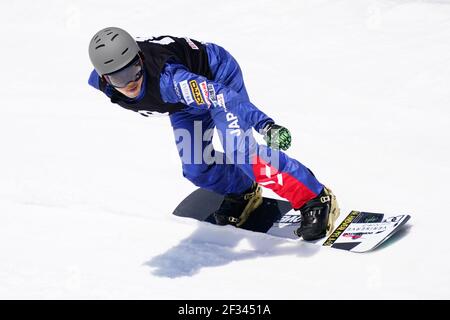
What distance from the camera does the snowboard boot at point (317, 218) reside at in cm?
542

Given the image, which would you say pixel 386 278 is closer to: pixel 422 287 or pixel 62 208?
pixel 422 287

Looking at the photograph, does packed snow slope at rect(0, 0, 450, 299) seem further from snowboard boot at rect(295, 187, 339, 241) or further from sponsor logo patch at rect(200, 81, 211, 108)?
sponsor logo patch at rect(200, 81, 211, 108)

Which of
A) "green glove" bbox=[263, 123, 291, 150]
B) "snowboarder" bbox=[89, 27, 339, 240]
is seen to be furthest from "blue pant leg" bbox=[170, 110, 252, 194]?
"green glove" bbox=[263, 123, 291, 150]

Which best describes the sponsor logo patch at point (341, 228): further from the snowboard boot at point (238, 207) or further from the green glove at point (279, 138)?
the green glove at point (279, 138)

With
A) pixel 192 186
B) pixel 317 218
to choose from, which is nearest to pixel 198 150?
pixel 192 186

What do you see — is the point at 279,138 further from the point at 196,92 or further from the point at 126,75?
the point at 126,75

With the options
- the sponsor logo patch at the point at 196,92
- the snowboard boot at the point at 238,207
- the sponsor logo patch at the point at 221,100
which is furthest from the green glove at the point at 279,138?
the snowboard boot at the point at 238,207

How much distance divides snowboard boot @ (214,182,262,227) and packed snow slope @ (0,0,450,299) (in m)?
0.20

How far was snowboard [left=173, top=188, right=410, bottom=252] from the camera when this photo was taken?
530cm

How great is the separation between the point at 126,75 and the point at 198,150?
1.13 meters

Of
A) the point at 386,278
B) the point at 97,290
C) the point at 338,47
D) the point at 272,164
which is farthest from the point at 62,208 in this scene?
the point at 338,47

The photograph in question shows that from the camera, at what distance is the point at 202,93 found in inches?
192

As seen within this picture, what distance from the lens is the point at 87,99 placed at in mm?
8539

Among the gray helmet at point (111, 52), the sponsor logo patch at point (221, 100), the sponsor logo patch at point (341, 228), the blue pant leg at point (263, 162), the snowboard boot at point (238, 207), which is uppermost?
the gray helmet at point (111, 52)
